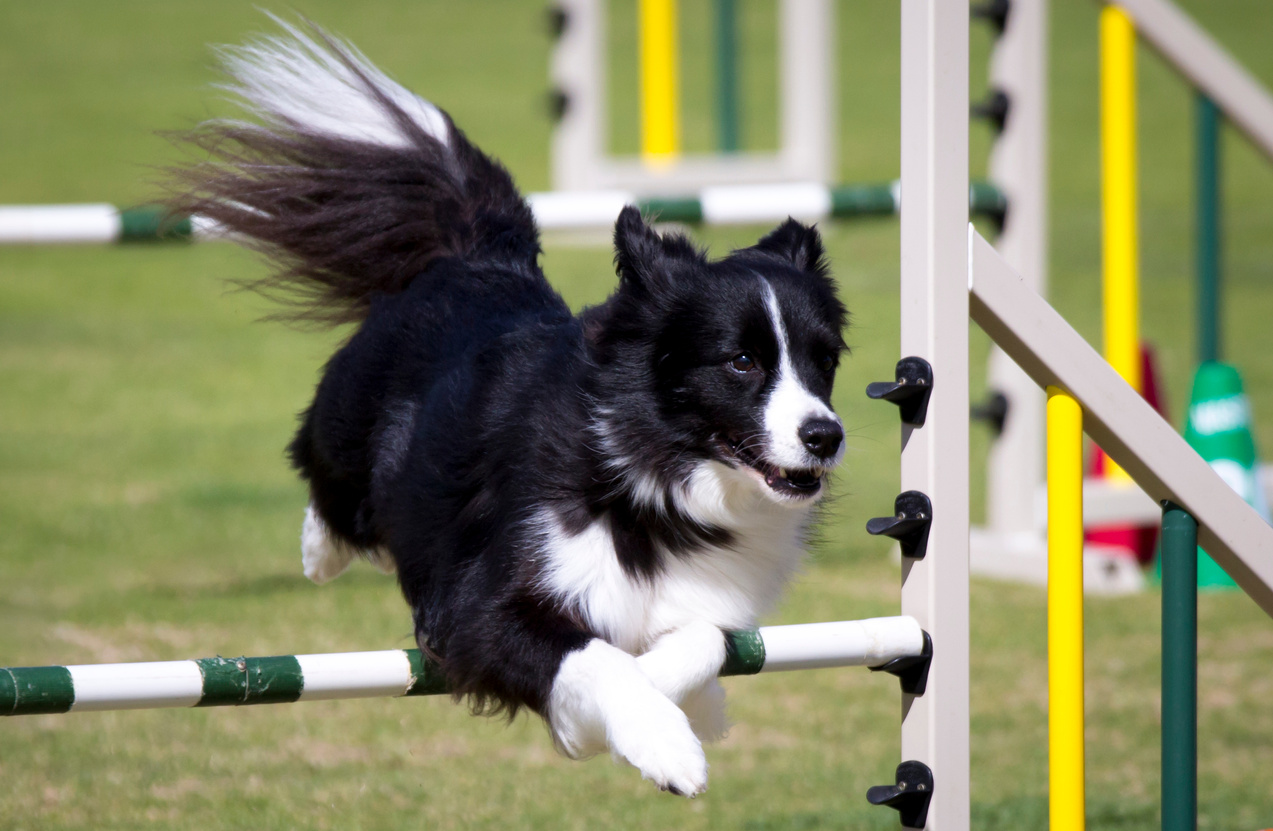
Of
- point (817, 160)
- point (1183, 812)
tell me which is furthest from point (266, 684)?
point (817, 160)

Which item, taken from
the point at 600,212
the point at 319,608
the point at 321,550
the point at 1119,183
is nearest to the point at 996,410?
the point at 1119,183

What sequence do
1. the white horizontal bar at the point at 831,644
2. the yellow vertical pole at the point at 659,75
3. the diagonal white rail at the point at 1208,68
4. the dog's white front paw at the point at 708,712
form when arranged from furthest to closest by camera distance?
the yellow vertical pole at the point at 659,75 → the diagonal white rail at the point at 1208,68 → the dog's white front paw at the point at 708,712 → the white horizontal bar at the point at 831,644

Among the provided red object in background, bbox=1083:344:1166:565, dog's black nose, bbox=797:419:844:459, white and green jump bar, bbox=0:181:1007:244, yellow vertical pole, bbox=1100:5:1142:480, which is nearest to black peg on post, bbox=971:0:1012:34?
yellow vertical pole, bbox=1100:5:1142:480

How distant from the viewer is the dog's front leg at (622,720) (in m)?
2.06

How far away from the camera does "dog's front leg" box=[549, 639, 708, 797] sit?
2.06 m

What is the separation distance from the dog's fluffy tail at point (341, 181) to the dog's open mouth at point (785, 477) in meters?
0.98

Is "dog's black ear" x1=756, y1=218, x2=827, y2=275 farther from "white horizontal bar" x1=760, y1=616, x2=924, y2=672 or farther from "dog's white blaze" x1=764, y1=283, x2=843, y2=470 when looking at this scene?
"white horizontal bar" x1=760, y1=616, x2=924, y2=672

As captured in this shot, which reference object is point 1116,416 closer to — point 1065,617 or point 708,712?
point 1065,617

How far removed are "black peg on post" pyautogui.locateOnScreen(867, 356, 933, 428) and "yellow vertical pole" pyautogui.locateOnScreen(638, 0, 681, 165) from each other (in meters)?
8.03

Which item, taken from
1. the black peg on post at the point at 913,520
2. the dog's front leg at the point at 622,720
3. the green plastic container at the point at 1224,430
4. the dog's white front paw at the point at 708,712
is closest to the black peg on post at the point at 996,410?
the green plastic container at the point at 1224,430

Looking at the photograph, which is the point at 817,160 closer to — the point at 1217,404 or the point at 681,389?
the point at 1217,404

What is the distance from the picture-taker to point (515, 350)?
2711 mm

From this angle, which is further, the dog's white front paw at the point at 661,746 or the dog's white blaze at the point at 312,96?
the dog's white blaze at the point at 312,96

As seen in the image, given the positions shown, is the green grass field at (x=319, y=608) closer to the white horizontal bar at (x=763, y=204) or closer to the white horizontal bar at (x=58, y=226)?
the white horizontal bar at (x=58, y=226)
